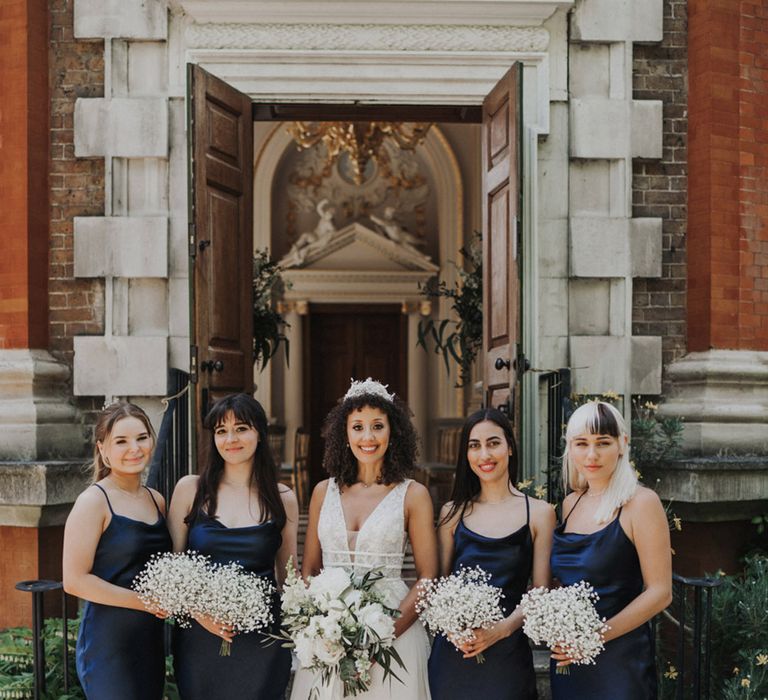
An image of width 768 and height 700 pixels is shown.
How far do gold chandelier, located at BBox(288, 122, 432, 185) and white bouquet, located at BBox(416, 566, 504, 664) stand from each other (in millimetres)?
9745

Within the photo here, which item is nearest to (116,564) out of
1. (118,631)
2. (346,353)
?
(118,631)

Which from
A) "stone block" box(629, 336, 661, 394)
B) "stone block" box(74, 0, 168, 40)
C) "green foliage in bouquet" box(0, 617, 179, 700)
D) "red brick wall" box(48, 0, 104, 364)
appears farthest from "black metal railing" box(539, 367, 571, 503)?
"stone block" box(74, 0, 168, 40)

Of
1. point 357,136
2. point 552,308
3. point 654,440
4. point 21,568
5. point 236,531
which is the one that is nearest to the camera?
point 236,531

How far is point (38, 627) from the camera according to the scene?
4.68 metres

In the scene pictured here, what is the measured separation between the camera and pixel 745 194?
6.98 m

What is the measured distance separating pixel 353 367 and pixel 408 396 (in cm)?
104

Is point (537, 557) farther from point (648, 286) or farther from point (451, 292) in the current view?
point (451, 292)

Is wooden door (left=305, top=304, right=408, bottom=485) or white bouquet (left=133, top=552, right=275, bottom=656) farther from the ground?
wooden door (left=305, top=304, right=408, bottom=485)

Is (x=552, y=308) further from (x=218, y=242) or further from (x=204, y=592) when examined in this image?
(x=204, y=592)

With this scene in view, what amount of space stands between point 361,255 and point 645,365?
277 inches

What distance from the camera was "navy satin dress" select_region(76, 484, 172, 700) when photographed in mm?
3723

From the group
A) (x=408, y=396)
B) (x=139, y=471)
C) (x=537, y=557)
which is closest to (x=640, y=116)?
(x=537, y=557)

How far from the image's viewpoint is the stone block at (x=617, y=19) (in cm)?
701

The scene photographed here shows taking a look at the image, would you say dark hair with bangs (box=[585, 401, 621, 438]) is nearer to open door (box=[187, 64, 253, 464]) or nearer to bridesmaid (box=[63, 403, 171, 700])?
bridesmaid (box=[63, 403, 171, 700])
